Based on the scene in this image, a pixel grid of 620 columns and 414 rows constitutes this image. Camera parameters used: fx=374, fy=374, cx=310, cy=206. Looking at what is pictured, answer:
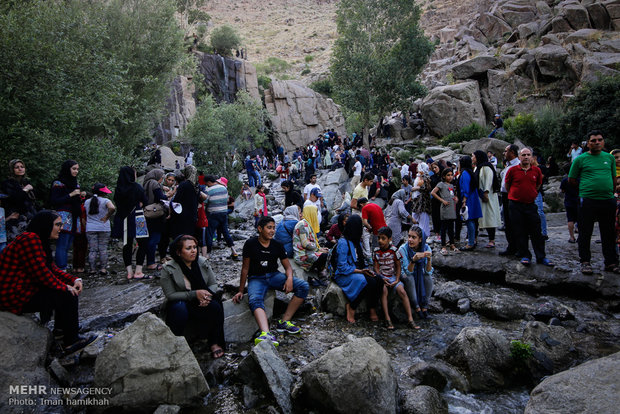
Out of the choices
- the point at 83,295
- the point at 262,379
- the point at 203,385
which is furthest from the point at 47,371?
the point at 83,295

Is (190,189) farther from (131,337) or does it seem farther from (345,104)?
(345,104)

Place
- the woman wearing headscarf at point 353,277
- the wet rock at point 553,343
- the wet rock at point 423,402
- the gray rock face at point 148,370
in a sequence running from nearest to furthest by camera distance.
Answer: the gray rock face at point 148,370, the wet rock at point 423,402, the wet rock at point 553,343, the woman wearing headscarf at point 353,277

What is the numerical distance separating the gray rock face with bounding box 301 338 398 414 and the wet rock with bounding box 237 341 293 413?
20 centimetres

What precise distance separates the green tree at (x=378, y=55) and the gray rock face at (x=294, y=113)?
10.8 m

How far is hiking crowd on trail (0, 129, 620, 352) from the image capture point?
4.20 m

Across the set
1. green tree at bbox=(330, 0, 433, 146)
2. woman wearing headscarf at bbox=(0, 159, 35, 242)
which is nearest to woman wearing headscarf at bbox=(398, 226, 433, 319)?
woman wearing headscarf at bbox=(0, 159, 35, 242)

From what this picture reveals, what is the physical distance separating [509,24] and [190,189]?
149 ft

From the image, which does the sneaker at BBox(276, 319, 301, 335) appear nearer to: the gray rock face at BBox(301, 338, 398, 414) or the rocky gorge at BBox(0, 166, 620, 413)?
the rocky gorge at BBox(0, 166, 620, 413)

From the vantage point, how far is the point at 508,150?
7.14 meters

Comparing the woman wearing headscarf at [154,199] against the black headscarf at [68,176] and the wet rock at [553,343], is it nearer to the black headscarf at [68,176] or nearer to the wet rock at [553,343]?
the black headscarf at [68,176]

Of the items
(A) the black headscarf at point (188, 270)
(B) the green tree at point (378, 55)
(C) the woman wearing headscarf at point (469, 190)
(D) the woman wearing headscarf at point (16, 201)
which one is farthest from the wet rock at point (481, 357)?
(B) the green tree at point (378, 55)

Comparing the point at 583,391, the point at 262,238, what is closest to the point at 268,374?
the point at 262,238

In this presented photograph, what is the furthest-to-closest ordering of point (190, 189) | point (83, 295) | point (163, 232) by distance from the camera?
Result: point (163, 232) → point (190, 189) → point (83, 295)

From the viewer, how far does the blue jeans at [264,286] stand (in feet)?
15.8
